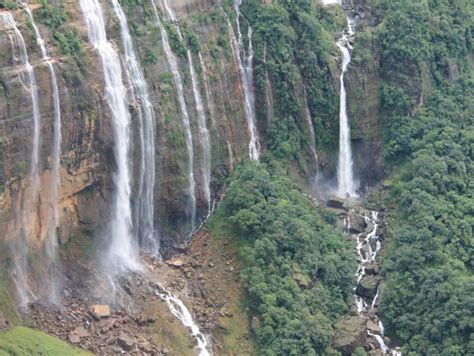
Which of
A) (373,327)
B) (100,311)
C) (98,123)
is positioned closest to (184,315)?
(100,311)

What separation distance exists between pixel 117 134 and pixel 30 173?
433 centimetres

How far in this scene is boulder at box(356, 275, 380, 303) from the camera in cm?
4178

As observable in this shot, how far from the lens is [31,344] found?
34.0 metres

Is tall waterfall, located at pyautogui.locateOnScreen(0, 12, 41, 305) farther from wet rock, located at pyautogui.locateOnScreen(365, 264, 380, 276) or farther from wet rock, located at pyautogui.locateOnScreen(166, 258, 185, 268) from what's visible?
wet rock, located at pyautogui.locateOnScreen(365, 264, 380, 276)

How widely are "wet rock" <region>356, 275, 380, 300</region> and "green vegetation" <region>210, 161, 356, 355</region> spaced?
2.21 ft

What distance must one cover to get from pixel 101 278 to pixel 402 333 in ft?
40.5

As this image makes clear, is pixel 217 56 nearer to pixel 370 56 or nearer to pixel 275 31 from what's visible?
pixel 275 31

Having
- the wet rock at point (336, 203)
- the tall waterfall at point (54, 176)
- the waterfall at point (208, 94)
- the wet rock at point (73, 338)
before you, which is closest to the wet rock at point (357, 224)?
the wet rock at point (336, 203)

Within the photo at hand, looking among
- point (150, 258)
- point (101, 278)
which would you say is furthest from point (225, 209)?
point (101, 278)

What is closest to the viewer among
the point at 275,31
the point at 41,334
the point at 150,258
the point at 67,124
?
the point at 41,334

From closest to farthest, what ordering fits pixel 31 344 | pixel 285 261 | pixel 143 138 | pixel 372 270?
pixel 31 344, pixel 285 261, pixel 143 138, pixel 372 270

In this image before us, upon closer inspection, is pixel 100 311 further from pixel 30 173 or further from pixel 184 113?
pixel 184 113

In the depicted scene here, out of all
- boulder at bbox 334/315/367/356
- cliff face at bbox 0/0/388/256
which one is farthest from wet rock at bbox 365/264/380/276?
cliff face at bbox 0/0/388/256

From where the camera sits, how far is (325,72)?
48.3 m
